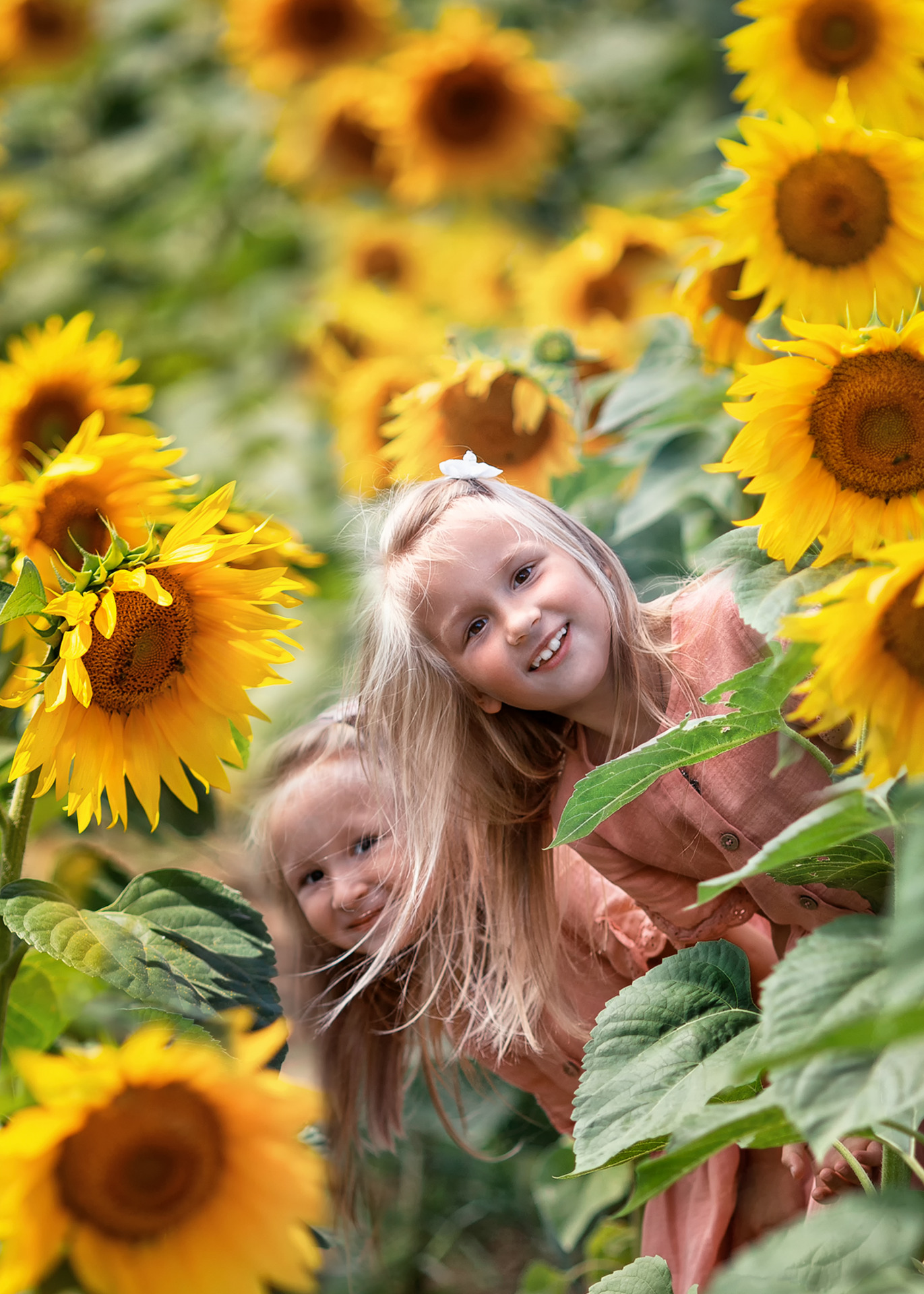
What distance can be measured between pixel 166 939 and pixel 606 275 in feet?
3.42


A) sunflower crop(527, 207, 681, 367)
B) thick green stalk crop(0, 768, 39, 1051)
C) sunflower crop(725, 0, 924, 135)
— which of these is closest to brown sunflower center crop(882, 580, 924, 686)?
thick green stalk crop(0, 768, 39, 1051)

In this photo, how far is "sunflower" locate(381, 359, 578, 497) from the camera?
117 cm

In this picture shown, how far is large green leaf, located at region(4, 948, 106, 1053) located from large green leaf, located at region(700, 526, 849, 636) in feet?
1.73

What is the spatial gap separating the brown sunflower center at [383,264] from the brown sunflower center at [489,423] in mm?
883

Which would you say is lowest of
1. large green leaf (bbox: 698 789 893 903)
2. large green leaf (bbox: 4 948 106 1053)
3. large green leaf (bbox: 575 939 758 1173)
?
large green leaf (bbox: 4 948 106 1053)

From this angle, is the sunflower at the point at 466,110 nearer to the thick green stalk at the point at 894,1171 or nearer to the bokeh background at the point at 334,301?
the bokeh background at the point at 334,301

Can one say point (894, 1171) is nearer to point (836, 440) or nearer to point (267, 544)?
point (836, 440)

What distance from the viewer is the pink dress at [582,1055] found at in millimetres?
1023

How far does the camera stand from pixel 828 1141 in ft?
1.60

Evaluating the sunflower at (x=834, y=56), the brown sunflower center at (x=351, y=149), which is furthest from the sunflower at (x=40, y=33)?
the sunflower at (x=834, y=56)

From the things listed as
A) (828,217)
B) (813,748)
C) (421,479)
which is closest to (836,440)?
(813,748)

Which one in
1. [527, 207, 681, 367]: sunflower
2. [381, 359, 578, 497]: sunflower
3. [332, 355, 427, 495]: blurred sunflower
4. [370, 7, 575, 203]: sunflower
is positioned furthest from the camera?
[370, 7, 575, 203]: sunflower

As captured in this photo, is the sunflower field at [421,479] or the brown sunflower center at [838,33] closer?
the sunflower field at [421,479]

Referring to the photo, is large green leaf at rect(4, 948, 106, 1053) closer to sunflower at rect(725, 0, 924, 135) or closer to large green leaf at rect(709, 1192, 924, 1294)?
large green leaf at rect(709, 1192, 924, 1294)
